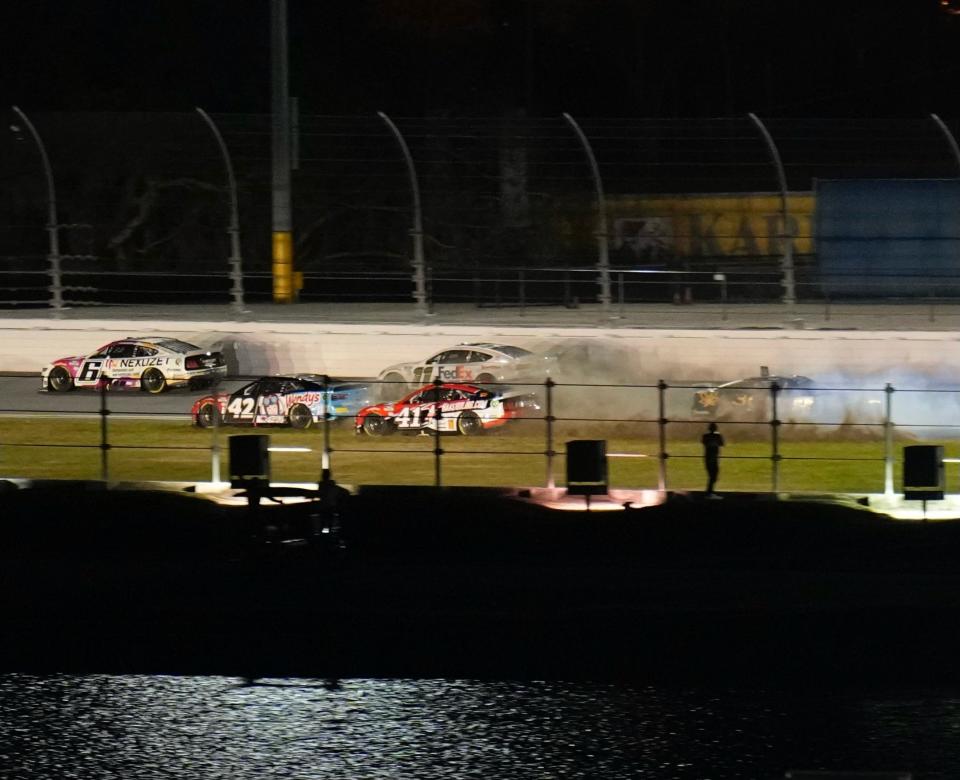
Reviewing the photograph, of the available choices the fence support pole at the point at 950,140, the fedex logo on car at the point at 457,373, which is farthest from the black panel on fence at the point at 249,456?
the fence support pole at the point at 950,140

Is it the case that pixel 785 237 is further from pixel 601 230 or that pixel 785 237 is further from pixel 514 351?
pixel 514 351

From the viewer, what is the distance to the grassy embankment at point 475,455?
53.4 ft

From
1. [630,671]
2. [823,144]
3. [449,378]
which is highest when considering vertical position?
[823,144]

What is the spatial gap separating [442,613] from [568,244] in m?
12.6

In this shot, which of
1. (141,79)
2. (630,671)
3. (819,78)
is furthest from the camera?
(819,78)

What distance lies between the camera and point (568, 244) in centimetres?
2188

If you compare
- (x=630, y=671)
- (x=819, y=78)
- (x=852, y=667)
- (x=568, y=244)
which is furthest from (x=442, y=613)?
(x=819, y=78)

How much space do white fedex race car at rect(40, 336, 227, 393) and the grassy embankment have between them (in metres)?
1.45

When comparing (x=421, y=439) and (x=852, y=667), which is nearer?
(x=852, y=667)

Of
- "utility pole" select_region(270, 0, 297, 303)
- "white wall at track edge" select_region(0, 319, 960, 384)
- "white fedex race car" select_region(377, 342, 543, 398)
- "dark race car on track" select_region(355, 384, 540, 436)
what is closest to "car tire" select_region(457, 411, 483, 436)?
"dark race car on track" select_region(355, 384, 540, 436)

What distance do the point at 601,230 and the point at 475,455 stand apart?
472 centimetres

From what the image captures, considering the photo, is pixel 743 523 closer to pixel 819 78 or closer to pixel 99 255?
pixel 99 255

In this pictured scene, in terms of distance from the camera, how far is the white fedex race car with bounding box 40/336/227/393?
843 inches

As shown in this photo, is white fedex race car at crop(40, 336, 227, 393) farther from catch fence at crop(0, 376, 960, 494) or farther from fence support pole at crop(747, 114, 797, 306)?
fence support pole at crop(747, 114, 797, 306)
